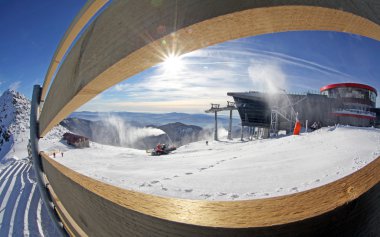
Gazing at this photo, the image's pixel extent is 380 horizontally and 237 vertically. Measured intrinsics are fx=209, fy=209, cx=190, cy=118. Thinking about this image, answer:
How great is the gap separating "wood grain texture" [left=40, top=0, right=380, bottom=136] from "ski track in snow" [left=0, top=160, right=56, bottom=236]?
9.65 metres

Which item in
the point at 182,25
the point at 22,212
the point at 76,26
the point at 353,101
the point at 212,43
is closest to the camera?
the point at 182,25

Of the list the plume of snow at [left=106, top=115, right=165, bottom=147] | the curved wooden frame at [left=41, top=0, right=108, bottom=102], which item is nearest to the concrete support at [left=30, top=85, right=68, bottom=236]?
the curved wooden frame at [left=41, top=0, right=108, bottom=102]

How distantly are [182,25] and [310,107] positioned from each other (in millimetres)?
25111

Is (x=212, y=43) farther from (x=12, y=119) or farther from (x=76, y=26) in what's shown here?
(x=12, y=119)

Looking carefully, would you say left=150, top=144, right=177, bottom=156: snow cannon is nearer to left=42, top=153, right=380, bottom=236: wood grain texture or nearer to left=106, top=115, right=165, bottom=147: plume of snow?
left=42, top=153, right=380, bottom=236: wood grain texture

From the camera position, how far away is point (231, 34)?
45cm

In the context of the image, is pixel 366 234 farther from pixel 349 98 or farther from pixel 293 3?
pixel 349 98

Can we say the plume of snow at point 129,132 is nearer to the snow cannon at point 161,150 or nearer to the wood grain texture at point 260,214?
the snow cannon at point 161,150

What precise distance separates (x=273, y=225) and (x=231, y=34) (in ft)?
1.23

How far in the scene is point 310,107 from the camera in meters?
22.0

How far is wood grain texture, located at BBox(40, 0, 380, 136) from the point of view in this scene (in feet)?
1.22

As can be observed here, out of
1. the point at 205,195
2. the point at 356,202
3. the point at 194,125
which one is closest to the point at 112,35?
the point at 356,202

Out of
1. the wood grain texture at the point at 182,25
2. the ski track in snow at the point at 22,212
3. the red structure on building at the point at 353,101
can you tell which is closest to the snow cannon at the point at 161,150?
the ski track in snow at the point at 22,212

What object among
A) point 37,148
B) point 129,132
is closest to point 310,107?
point 37,148
